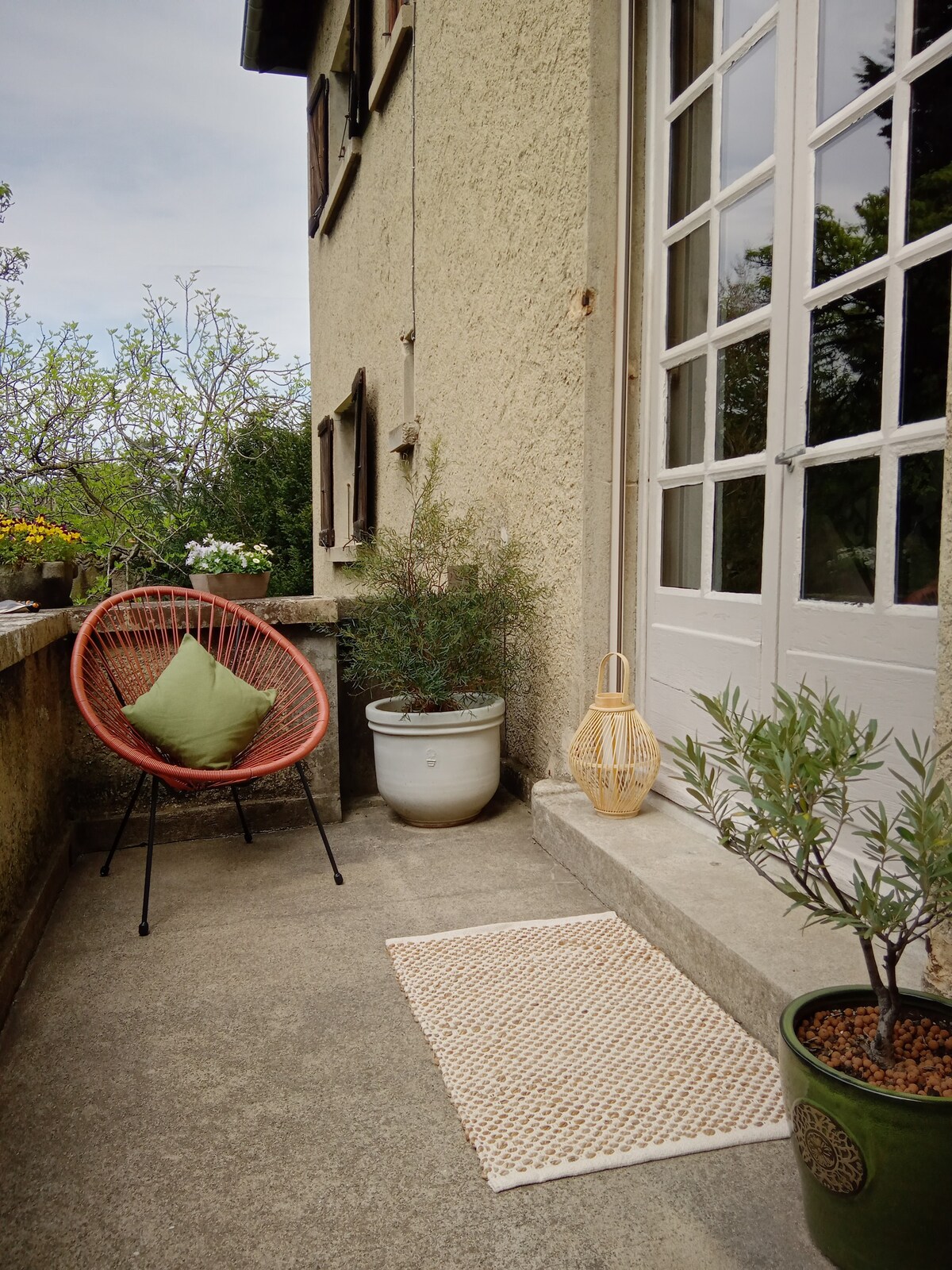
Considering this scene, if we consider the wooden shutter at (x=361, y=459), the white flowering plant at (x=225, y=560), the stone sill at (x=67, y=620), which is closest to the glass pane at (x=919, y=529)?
the stone sill at (x=67, y=620)

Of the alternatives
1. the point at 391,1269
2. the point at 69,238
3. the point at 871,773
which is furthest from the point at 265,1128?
the point at 69,238

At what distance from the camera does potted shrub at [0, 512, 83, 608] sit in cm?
276

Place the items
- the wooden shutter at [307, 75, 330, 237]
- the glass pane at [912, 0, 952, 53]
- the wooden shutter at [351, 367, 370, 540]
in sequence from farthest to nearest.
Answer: the wooden shutter at [307, 75, 330, 237] → the wooden shutter at [351, 367, 370, 540] → the glass pane at [912, 0, 952, 53]

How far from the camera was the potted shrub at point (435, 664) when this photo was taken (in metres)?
2.68

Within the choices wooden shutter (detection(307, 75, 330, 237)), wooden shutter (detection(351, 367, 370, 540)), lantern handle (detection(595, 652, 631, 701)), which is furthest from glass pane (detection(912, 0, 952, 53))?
wooden shutter (detection(307, 75, 330, 237))

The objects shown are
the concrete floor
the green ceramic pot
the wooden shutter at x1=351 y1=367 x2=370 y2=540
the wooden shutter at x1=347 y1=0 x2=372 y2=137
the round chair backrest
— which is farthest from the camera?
the wooden shutter at x1=351 y1=367 x2=370 y2=540

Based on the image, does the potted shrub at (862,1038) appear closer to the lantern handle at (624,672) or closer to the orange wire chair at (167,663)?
the lantern handle at (624,672)

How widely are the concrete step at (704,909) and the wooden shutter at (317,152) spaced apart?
5.71 m

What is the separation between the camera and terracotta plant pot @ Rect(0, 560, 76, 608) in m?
2.75

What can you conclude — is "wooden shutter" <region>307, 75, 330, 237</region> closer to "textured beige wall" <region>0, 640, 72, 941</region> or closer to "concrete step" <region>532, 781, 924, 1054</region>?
"textured beige wall" <region>0, 640, 72, 941</region>

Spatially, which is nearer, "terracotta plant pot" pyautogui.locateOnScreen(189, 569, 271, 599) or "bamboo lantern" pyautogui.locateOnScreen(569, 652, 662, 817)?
"bamboo lantern" pyautogui.locateOnScreen(569, 652, 662, 817)

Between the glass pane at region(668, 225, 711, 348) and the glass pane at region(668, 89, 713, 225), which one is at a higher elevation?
the glass pane at region(668, 89, 713, 225)

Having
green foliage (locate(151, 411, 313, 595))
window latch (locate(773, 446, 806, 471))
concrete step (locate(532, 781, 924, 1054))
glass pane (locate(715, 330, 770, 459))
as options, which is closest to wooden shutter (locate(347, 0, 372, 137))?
glass pane (locate(715, 330, 770, 459))

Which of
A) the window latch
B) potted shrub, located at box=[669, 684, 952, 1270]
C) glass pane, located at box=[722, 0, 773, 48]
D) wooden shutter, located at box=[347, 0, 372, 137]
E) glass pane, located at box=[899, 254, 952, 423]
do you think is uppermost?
wooden shutter, located at box=[347, 0, 372, 137]
